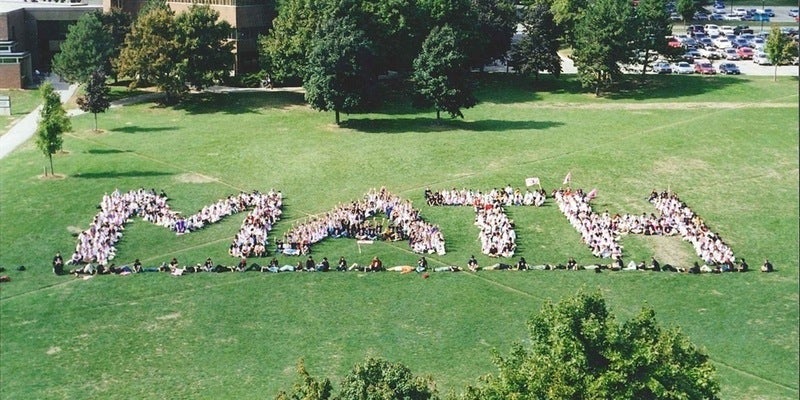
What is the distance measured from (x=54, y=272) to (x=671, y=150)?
36926 mm

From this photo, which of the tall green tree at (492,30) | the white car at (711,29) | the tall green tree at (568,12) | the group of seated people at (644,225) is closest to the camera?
the group of seated people at (644,225)

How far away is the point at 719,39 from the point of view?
3701 inches

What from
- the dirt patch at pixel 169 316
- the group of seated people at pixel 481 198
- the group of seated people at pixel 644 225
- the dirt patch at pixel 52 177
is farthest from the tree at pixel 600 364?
the dirt patch at pixel 52 177

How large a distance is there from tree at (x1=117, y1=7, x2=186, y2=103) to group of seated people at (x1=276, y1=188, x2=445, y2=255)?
2588cm

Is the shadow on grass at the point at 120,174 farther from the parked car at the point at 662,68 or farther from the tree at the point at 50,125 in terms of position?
the parked car at the point at 662,68

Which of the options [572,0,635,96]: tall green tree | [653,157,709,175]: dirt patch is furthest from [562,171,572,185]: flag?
[572,0,635,96]: tall green tree

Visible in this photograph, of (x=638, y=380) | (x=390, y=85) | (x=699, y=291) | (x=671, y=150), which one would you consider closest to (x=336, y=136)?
(x=390, y=85)

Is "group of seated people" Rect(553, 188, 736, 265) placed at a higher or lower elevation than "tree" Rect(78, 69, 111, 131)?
lower

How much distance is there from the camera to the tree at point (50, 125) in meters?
54.1

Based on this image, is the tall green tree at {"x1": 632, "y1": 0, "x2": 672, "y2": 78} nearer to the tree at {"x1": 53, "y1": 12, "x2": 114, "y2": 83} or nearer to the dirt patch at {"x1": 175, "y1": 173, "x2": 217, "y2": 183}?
the dirt patch at {"x1": 175, "y1": 173, "x2": 217, "y2": 183}

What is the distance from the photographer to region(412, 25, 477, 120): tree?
65.1 metres

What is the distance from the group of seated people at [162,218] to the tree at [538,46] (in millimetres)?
31690

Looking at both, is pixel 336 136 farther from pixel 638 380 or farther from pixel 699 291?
pixel 638 380

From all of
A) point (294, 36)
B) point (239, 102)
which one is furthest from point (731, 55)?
point (239, 102)
